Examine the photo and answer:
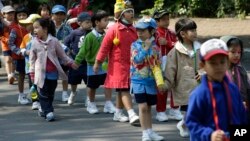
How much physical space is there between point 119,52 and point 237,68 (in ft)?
8.76

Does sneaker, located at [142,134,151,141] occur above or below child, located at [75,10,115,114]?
below

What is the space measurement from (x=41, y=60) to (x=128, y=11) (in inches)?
56.1

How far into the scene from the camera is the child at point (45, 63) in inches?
306

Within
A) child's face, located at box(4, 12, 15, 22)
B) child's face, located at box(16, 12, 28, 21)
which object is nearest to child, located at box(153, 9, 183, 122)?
child's face, located at box(16, 12, 28, 21)

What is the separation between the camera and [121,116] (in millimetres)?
7723

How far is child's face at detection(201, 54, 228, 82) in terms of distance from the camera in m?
3.75

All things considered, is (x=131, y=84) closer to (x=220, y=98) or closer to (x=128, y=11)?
(x=128, y=11)

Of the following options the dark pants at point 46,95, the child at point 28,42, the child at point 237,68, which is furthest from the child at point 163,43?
the child at point 237,68

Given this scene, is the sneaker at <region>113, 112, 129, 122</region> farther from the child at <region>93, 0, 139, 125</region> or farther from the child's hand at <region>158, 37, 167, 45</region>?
the child's hand at <region>158, 37, 167, 45</region>

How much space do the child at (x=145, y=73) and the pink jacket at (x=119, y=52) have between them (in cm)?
74

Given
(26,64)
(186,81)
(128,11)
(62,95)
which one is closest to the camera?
(186,81)

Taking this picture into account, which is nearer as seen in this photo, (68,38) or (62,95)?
(68,38)

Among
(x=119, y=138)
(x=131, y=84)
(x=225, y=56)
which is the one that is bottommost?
(x=119, y=138)

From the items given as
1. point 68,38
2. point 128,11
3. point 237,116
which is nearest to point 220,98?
point 237,116
